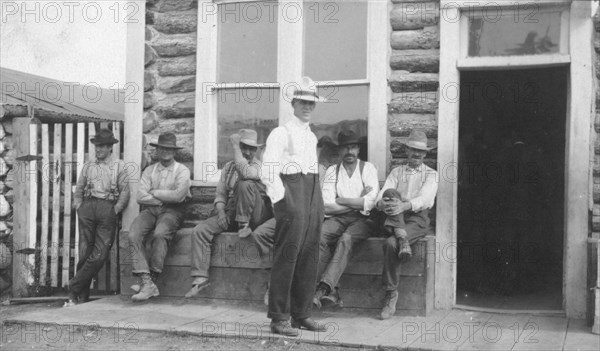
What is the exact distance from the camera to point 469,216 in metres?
9.70

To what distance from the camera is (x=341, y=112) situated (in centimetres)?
799

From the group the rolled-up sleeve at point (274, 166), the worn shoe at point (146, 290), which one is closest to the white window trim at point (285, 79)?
the worn shoe at point (146, 290)

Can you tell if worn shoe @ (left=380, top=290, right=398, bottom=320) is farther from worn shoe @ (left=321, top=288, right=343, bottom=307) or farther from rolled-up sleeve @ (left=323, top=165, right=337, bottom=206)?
rolled-up sleeve @ (left=323, top=165, right=337, bottom=206)

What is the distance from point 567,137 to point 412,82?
1647 mm

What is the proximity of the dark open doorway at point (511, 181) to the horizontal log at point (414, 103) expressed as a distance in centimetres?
188

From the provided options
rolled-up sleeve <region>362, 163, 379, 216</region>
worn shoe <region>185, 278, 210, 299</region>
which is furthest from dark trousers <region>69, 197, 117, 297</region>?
rolled-up sleeve <region>362, 163, 379, 216</region>

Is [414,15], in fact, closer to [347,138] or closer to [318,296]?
[347,138]

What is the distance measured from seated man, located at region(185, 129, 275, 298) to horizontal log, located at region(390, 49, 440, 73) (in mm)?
1708

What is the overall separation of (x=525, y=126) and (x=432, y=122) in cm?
278

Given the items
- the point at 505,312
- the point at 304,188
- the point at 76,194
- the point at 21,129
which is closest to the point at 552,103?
the point at 505,312

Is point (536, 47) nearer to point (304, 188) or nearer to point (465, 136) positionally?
point (465, 136)

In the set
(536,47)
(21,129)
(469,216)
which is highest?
(536,47)

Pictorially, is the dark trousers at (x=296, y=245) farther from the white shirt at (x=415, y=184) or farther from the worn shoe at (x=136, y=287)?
the worn shoe at (x=136, y=287)

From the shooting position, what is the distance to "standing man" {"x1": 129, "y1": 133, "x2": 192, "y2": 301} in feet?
25.4
